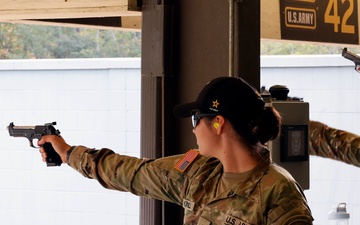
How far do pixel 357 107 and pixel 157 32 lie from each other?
5.87 m

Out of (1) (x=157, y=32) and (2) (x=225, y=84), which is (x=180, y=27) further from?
(2) (x=225, y=84)

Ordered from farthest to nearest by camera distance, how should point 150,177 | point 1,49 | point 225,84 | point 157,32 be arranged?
point 1,49 → point 157,32 → point 150,177 → point 225,84

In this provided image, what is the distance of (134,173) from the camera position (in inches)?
140

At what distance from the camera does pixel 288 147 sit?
4387 mm

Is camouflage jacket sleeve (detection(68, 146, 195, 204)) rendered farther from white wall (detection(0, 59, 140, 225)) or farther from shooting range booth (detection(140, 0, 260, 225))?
white wall (detection(0, 59, 140, 225))

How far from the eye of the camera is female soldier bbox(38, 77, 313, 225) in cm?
302

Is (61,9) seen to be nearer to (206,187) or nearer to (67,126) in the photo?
(206,187)

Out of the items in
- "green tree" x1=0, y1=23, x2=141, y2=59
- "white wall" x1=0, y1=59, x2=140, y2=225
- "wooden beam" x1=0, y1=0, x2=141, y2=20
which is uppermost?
"green tree" x1=0, y1=23, x2=141, y2=59

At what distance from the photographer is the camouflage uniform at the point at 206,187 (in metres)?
3.00

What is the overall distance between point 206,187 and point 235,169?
171 millimetres

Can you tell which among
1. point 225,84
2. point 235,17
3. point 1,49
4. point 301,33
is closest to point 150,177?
point 225,84

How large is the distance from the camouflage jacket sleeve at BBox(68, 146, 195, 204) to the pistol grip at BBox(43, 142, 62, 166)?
12 cm

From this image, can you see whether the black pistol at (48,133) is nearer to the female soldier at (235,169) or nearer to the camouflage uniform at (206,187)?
the camouflage uniform at (206,187)

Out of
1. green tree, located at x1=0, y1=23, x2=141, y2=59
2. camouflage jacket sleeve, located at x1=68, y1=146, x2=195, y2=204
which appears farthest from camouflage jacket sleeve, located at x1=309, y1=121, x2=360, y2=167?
green tree, located at x1=0, y1=23, x2=141, y2=59
